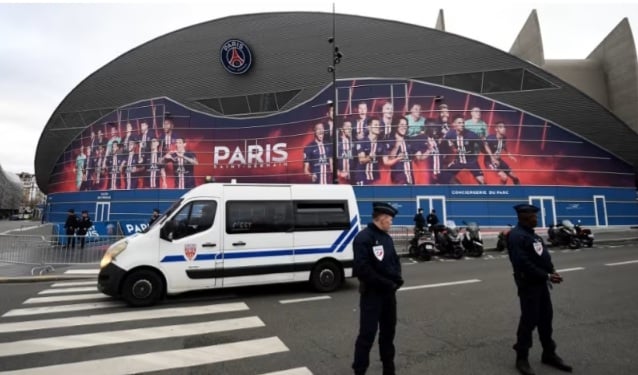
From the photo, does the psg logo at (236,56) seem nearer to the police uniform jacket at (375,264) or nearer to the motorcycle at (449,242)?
the motorcycle at (449,242)

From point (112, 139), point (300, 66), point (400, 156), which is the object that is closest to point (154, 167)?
point (112, 139)

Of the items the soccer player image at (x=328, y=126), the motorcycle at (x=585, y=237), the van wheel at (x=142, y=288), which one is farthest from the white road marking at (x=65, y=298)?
the soccer player image at (x=328, y=126)

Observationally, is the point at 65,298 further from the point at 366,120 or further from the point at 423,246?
the point at 366,120

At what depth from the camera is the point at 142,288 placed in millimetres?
6422

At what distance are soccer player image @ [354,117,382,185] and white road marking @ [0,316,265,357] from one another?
65.8 ft

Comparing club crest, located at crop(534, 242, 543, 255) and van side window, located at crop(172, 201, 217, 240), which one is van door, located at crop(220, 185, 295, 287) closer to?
van side window, located at crop(172, 201, 217, 240)

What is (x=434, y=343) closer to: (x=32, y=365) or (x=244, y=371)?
(x=244, y=371)

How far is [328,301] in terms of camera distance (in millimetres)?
6707

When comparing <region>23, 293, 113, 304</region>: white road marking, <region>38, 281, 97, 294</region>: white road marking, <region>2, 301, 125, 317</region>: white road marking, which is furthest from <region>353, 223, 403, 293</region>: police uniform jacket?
<region>38, 281, 97, 294</region>: white road marking

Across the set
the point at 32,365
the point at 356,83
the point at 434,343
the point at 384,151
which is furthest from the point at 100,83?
the point at 434,343

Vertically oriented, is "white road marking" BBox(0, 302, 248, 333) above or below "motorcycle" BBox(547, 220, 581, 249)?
below

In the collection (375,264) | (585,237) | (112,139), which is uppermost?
(112,139)

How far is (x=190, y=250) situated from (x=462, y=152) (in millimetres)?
21815

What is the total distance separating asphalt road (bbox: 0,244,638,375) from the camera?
3.85 meters
